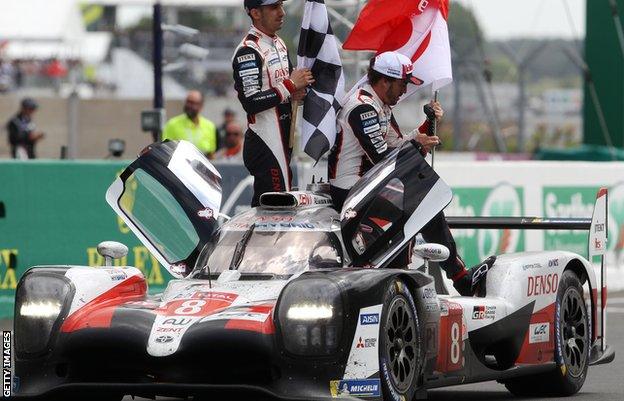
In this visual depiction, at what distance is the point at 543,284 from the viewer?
403 inches

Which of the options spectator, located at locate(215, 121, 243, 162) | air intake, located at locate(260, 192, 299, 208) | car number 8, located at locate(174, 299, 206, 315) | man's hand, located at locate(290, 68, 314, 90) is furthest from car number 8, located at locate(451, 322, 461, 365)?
spectator, located at locate(215, 121, 243, 162)

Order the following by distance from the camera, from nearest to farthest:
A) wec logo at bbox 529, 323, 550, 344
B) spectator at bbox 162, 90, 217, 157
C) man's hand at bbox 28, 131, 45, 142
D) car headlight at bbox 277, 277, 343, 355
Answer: car headlight at bbox 277, 277, 343, 355 < wec logo at bbox 529, 323, 550, 344 < spectator at bbox 162, 90, 217, 157 < man's hand at bbox 28, 131, 45, 142

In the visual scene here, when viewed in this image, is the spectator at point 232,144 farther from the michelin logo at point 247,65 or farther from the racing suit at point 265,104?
the michelin logo at point 247,65

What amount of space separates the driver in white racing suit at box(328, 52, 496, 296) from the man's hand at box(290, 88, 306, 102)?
0.88 feet

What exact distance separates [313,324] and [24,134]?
18.4 meters

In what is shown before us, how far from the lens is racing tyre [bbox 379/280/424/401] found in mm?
8344

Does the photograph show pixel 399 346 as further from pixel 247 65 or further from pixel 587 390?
pixel 587 390

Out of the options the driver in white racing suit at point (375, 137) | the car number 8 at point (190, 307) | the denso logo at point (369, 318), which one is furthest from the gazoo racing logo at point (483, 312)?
the car number 8 at point (190, 307)

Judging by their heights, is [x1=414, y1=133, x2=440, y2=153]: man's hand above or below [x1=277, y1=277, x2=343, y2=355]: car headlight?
above

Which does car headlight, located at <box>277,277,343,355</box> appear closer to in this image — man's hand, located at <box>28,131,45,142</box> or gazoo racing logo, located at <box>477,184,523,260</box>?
gazoo racing logo, located at <box>477,184,523,260</box>

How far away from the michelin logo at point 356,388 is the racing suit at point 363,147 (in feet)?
5.80

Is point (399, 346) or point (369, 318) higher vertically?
point (369, 318)

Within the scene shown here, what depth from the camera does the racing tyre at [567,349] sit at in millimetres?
10328

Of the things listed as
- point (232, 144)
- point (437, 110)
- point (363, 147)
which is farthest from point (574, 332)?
point (232, 144)
